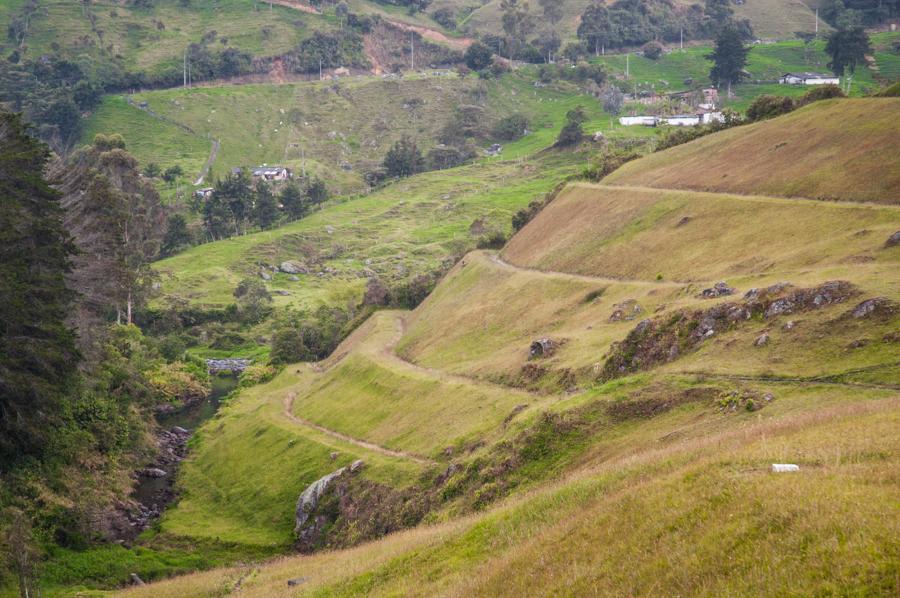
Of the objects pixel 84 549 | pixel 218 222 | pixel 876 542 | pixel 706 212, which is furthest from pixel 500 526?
pixel 218 222

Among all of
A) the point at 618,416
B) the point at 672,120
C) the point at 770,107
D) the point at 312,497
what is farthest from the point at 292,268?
the point at 618,416

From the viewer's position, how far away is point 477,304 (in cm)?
8438

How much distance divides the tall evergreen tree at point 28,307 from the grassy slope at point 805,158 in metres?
60.3

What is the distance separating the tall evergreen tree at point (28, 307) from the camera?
55750mm

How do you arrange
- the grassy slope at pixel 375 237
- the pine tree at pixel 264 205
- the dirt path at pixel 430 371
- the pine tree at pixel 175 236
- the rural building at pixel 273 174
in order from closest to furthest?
the dirt path at pixel 430 371 → the grassy slope at pixel 375 237 → the pine tree at pixel 175 236 → the pine tree at pixel 264 205 → the rural building at pixel 273 174

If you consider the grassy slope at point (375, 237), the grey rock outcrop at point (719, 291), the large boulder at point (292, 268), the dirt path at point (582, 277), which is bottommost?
the large boulder at point (292, 268)

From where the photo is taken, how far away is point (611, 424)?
131ft

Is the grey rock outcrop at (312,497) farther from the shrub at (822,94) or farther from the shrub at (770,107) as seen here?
the shrub at (770,107)

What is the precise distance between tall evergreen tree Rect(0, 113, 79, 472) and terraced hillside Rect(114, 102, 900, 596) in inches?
527

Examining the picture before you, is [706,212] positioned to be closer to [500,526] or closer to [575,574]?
[500,526]

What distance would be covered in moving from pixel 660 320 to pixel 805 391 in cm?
1332

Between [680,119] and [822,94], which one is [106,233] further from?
[680,119]

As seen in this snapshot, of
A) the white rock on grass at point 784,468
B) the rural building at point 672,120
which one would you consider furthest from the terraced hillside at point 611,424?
the rural building at point 672,120

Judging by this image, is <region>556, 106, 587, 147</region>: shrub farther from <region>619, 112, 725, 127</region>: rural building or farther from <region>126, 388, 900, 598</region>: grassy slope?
<region>126, 388, 900, 598</region>: grassy slope
